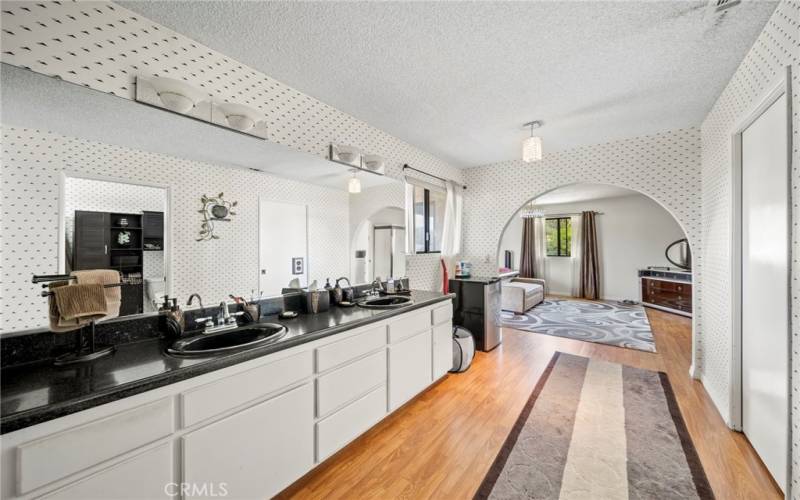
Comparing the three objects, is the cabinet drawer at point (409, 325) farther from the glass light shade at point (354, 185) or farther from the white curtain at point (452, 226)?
Result: the white curtain at point (452, 226)

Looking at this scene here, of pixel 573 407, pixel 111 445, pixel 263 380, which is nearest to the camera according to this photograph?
pixel 111 445

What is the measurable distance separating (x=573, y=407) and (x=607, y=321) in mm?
3549

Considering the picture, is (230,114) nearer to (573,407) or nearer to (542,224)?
(573,407)

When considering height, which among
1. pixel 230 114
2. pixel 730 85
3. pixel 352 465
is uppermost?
pixel 730 85

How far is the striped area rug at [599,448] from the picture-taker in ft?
5.23

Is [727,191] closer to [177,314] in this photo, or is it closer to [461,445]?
[461,445]

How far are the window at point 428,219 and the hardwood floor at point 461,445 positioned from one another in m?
1.50

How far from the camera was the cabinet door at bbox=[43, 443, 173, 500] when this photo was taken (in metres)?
0.93

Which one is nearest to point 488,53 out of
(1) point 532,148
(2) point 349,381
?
(1) point 532,148

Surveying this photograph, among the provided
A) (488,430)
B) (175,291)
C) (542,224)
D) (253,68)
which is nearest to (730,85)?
(488,430)

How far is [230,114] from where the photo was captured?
177 centimetres

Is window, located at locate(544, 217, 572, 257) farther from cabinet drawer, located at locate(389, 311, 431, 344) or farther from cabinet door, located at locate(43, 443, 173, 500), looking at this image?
cabinet door, located at locate(43, 443, 173, 500)

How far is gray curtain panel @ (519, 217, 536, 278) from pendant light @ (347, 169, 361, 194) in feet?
22.5

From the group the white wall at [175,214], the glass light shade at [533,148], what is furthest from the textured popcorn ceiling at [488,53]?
the white wall at [175,214]
